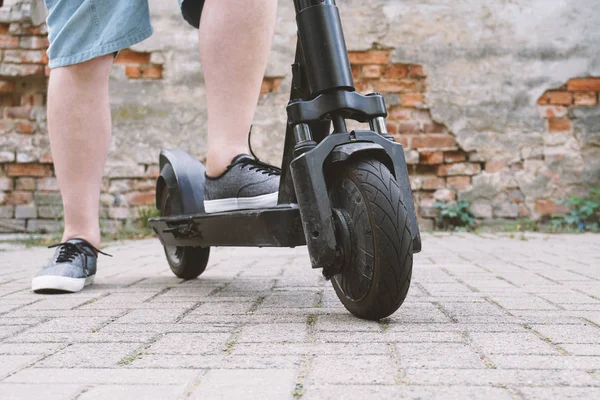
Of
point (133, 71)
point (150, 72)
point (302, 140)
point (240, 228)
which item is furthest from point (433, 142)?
point (302, 140)

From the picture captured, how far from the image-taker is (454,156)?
552 centimetres

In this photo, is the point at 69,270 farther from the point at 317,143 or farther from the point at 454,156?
the point at 454,156

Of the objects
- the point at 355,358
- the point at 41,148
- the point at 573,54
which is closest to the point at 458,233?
the point at 573,54

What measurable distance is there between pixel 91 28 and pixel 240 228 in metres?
0.85

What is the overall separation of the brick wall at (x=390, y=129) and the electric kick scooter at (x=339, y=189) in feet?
13.2

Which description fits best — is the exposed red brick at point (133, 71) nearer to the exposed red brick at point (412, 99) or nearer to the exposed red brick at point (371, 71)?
the exposed red brick at point (371, 71)

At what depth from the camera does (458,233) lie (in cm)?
508

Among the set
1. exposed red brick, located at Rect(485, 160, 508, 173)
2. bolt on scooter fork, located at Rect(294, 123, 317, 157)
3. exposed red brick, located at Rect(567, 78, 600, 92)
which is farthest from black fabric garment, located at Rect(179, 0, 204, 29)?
exposed red brick, located at Rect(567, 78, 600, 92)

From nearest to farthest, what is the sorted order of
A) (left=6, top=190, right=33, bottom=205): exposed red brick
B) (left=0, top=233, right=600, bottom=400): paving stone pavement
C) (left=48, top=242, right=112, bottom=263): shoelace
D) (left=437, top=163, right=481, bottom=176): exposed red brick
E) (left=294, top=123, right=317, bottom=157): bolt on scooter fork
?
(left=0, top=233, right=600, bottom=400): paving stone pavement < (left=294, top=123, right=317, bottom=157): bolt on scooter fork < (left=48, top=242, right=112, bottom=263): shoelace < (left=6, top=190, right=33, bottom=205): exposed red brick < (left=437, top=163, right=481, bottom=176): exposed red brick

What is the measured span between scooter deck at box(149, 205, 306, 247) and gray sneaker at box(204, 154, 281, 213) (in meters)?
0.03

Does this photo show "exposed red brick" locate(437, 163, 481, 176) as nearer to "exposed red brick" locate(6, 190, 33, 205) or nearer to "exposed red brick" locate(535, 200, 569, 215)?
"exposed red brick" locate(535, 200, 569, 215)

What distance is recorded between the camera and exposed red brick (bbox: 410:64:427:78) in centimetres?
551

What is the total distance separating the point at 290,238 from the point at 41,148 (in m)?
4.48

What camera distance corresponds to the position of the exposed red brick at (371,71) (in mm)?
5500
